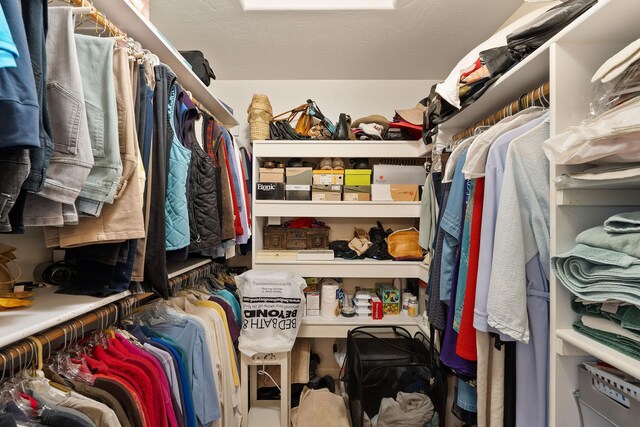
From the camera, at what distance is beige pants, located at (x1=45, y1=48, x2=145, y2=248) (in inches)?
29.2

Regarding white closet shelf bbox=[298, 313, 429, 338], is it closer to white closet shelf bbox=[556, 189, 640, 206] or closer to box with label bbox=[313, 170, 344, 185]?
box with label bbox=[313, 170, 344, 185]

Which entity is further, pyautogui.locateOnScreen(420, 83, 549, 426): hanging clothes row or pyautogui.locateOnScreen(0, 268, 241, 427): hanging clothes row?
pyautogui.locateOnScreen(420, 83, 549, 426): hanging clothes row

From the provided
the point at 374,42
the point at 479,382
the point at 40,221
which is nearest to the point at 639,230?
the point at 479,382

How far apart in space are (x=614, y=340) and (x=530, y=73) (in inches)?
30.7

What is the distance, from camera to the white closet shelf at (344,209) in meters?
1.88

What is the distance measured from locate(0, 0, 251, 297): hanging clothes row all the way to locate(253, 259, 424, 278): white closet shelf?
2.42 ft

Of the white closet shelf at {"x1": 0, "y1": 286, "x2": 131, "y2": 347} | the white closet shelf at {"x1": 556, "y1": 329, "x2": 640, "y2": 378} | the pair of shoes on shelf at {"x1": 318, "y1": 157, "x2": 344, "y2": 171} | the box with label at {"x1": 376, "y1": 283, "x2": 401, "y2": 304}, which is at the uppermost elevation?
the pair of shoes on shelf at {"x1": 318, "y1": 157, "x2": 344, "y2": 171}

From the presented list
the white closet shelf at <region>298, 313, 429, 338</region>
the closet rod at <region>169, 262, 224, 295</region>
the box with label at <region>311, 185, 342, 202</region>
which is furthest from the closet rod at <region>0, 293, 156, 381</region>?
the box with label at <region>311, 185, 342, 202</region>

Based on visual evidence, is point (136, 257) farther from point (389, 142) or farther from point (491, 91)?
point (389, 142)

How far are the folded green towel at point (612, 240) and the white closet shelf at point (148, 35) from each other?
1.37 meters

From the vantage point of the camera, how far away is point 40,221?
0.61m

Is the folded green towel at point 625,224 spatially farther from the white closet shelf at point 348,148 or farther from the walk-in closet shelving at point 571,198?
the white closet shelf at point 348,148

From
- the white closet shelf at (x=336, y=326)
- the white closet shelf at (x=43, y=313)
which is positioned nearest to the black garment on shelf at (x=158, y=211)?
the white closet shelf at (x=43, y=313)

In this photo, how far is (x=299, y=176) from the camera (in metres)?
1.94
